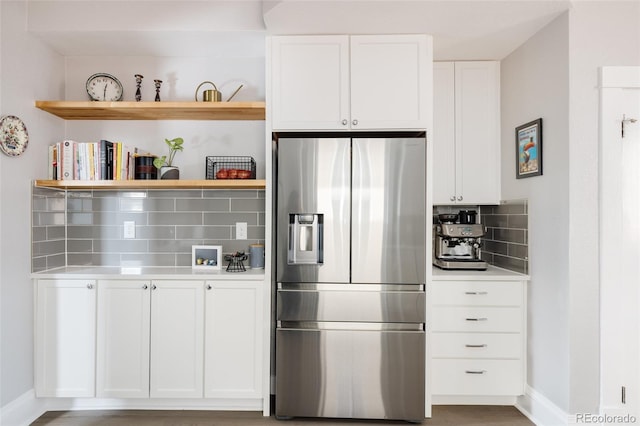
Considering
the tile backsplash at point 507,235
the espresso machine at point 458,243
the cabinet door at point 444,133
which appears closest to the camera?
the tile backsplash at point 507,235

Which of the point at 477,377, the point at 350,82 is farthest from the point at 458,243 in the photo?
the point at 350,82

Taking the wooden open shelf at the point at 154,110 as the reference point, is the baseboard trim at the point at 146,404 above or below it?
below

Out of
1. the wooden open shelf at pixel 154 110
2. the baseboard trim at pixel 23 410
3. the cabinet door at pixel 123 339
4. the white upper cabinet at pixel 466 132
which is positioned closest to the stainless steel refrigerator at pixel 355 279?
the wooden open shelf at pixel 154 110

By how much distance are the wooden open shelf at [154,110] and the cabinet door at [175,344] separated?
3.82 feet

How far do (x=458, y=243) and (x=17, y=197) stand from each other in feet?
9.68

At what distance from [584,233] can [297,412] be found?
199 cm

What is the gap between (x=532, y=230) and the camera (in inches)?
96.6

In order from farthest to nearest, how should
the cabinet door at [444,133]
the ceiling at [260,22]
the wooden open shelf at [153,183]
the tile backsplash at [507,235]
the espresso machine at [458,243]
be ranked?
the cabinet door at [444,133] < the espresso machine at [458,243] < the tile backsplash at [507,235] < the wooden open shelf at [153,183] < the ceiling at [260,22]

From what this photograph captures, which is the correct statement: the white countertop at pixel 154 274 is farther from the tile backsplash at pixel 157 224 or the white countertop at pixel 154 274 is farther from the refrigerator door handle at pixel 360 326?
the refrigerator door handle at pixel 360 326

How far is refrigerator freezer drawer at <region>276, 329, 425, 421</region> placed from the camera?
2307 millimetres

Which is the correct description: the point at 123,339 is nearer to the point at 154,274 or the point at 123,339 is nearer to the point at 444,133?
the point at 154,274

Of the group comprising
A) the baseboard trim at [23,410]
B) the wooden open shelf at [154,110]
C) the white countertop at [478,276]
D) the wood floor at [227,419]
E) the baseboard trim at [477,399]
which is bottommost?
the wood floor at [227,419]

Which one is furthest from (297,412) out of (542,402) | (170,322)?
(542,402)

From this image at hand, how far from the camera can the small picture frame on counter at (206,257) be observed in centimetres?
263
